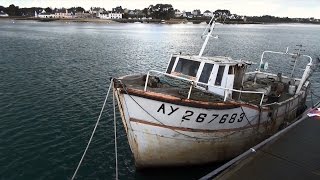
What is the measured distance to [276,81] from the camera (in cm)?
2134

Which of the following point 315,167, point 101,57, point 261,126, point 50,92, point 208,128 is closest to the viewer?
point 315,167

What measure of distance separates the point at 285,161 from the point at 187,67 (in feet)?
20.6

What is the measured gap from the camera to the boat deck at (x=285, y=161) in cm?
1116

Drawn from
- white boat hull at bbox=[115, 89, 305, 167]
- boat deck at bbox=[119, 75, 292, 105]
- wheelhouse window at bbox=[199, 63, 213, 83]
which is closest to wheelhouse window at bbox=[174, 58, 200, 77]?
wheelhouse window at bbox=[199, 63, 213, 83]

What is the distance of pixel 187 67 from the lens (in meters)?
15.8

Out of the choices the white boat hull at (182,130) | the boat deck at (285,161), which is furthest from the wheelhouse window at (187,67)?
the boat deck at (285,161)

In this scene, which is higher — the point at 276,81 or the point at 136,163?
the point at 276,81

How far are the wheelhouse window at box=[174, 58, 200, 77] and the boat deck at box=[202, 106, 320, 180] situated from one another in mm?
Answer: 4815

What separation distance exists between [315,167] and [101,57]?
3944 cm

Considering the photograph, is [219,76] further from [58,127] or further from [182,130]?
[58,127]

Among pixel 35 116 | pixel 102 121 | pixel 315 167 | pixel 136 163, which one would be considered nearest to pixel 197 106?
pixel 136 163

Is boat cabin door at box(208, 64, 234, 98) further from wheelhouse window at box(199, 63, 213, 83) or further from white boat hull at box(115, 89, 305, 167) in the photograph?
white boat hull at box(115, 89, 305, 167)

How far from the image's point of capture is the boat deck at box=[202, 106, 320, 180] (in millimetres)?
11164

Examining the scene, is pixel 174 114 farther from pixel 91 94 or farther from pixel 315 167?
pixel 91 94
